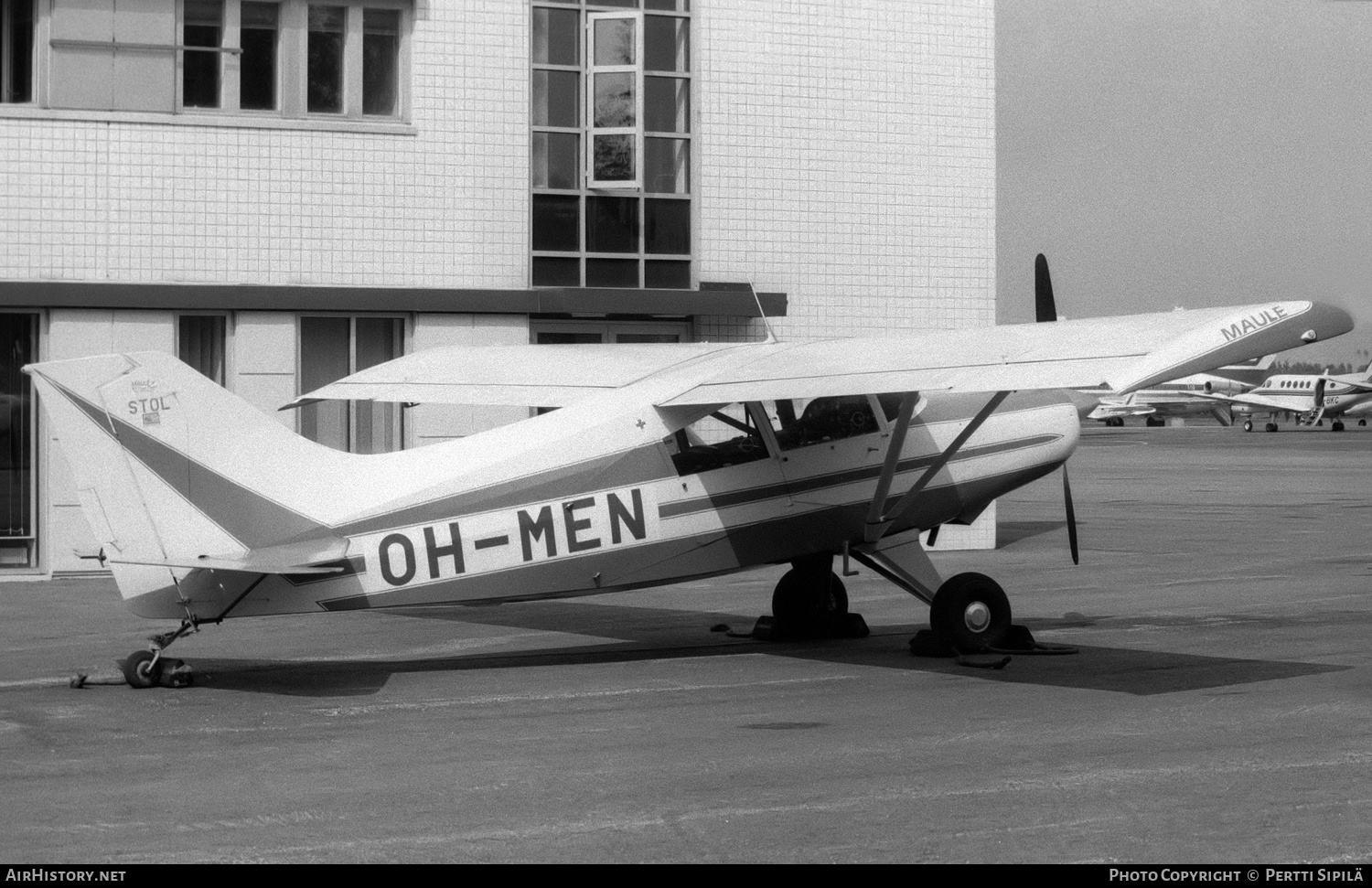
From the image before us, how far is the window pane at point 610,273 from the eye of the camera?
21.3m

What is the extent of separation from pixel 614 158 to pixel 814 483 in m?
9.57

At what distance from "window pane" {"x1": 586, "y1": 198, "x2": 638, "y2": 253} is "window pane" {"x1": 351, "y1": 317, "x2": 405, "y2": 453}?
2880 mm

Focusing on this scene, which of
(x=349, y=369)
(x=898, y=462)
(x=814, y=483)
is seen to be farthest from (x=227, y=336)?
(x=898, y=462)

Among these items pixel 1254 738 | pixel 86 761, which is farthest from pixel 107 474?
pixel 1254 738

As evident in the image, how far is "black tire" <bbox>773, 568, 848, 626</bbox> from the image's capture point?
13914 mm

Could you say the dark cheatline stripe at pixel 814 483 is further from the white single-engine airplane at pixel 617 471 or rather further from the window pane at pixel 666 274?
the window pane at pixel 666 274

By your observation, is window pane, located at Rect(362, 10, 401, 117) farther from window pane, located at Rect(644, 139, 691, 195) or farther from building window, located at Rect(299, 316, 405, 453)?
window pane, located at Rect(644, 139, 691, 195)

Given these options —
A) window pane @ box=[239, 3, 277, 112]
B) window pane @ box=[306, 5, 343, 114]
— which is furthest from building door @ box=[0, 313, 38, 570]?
window pane @ box=[306, 5, 343, 114]

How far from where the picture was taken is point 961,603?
12492 mm

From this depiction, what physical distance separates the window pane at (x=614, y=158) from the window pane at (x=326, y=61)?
3449 millimetres

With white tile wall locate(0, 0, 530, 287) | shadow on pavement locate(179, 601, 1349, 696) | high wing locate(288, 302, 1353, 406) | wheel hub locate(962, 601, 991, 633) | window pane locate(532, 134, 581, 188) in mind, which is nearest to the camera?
high wing locate(288, 302, 1353, 406)

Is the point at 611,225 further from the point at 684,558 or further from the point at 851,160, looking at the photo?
the point at 684,558

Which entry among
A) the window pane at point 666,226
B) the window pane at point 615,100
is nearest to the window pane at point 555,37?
the window pane at point 615,100

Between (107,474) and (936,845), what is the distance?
6.18m
